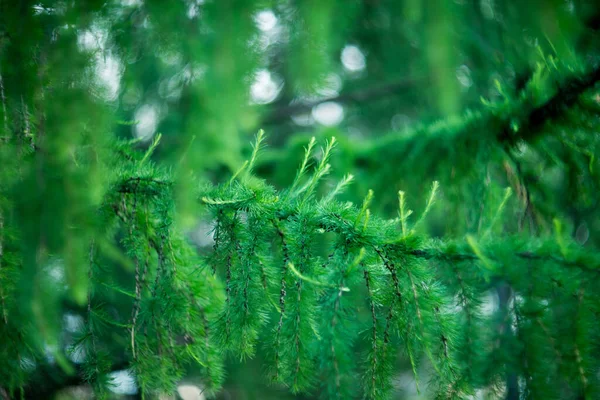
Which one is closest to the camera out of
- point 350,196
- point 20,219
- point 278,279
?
point 20,219

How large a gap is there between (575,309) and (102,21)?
1.72m

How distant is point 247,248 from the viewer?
4.10ft

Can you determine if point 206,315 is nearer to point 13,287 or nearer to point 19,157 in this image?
point 13,287

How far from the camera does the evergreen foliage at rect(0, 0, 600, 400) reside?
101 centimetres

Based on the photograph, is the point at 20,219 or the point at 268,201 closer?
the point at 20,219

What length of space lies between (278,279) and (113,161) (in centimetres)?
74

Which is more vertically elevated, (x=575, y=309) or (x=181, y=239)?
(x=575, y=309)

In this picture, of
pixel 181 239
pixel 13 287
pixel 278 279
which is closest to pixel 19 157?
pixel 13 287

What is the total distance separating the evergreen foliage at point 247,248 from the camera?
3.31ft

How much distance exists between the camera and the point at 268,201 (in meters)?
1.24

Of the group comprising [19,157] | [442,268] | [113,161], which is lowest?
[442,268]

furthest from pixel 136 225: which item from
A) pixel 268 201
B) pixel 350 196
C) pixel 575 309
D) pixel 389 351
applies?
pixel 350 196

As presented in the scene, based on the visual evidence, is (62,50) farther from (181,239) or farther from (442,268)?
(442,268)

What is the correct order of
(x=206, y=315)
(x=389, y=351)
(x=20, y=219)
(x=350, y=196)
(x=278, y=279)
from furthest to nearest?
(x=350, y=196)
(x=206, y=315)
(x=278, y=279)
(x=389, y=351)
(x=20, y=219)
